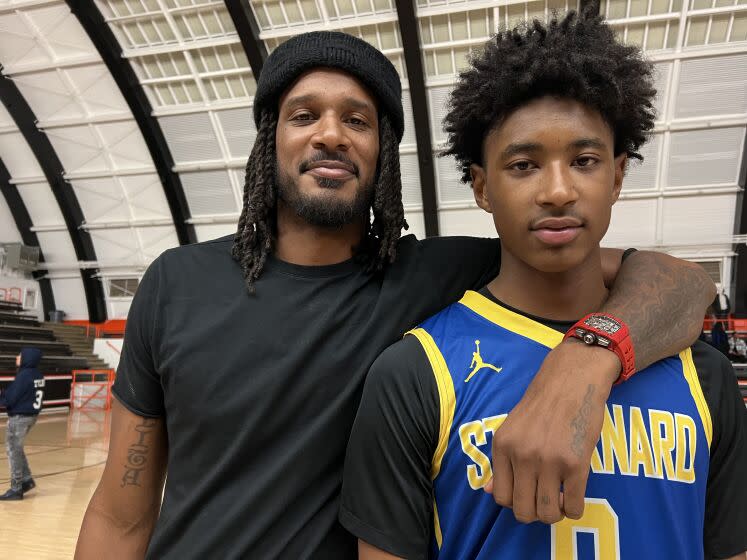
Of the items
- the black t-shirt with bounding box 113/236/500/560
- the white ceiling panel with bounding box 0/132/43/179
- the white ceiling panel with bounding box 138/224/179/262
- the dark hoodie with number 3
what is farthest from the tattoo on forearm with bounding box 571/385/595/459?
the white ceiling panel with bounding box 0/132/43/179

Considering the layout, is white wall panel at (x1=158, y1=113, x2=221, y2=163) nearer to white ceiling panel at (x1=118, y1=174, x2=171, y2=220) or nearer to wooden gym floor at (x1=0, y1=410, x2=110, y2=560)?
white ceiling panel at (x1=118, y1=174, x2=171, y2=220)

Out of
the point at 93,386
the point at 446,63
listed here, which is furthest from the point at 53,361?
the point at 446,63

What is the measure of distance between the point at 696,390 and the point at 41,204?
1903cm

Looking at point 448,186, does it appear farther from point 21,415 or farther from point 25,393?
point 21,415

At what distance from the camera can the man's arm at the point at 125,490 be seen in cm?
152

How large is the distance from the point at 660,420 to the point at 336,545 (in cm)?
76

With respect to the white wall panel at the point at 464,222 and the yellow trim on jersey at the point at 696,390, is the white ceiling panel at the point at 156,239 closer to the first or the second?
the white wall panel at the point at 464,222

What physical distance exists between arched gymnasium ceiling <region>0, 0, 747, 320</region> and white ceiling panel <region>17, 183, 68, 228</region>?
6 cm

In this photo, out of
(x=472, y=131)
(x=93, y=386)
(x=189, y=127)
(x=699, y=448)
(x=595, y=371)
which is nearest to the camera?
(x=595, y=371)

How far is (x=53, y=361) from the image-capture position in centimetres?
1598

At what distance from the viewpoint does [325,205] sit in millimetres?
1521

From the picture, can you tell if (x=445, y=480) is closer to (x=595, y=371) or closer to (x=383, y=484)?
(x=383, y=484)

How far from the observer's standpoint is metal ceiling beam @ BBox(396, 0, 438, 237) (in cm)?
1080

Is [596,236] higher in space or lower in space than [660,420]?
higher
